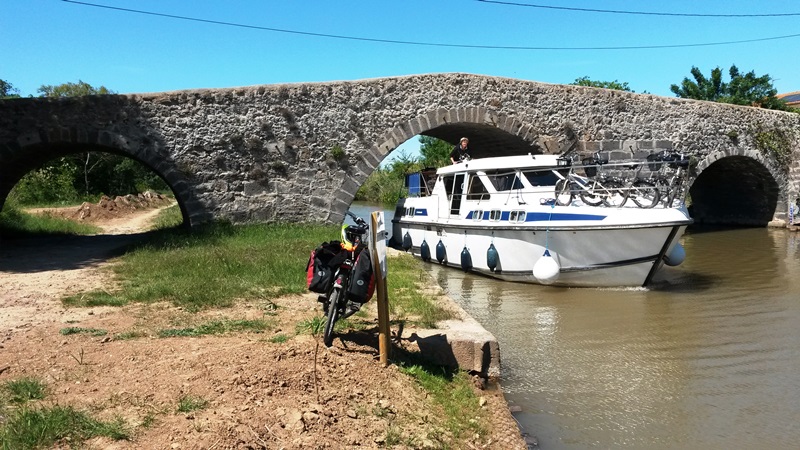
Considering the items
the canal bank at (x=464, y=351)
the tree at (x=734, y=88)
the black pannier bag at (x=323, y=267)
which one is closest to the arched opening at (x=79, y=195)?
the black pannier bag at (x=323, y=267)

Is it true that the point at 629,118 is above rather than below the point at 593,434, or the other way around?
above

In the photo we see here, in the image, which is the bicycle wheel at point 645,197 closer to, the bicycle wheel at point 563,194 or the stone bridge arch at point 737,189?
the bicycle wheel at point 563,194

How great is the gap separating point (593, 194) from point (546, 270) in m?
1.46

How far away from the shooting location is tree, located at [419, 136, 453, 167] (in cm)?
3694

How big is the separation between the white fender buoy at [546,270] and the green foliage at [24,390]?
7005 millimetres

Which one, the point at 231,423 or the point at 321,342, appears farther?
the point at 321,342

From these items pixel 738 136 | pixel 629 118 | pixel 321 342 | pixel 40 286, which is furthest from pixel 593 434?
pixel 738 136

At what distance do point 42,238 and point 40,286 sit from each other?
7.37m

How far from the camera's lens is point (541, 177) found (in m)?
10.6

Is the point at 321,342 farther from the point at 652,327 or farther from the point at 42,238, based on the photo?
the point at 42,238

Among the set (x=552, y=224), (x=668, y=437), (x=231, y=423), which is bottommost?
(x=668, y=437)

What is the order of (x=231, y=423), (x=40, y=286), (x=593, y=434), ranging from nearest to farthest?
(x=231, y=423)
(x=593, y=434)
(x=40, y=286)

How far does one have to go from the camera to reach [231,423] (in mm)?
3062

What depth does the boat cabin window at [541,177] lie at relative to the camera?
414 inches
